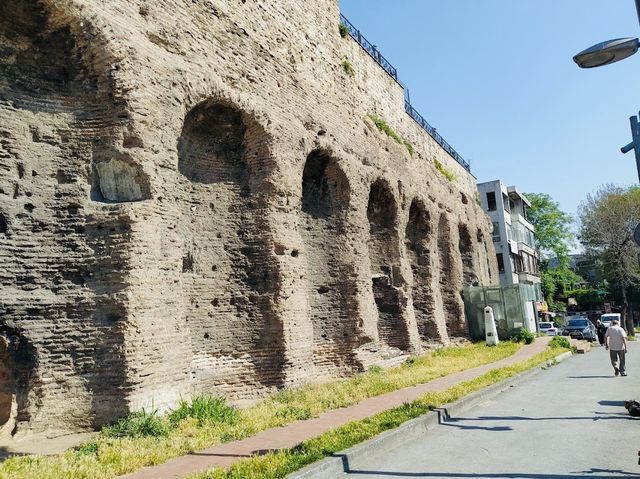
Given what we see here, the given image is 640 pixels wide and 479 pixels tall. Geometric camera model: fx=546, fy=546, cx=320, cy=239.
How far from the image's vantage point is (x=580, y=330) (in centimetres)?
3219

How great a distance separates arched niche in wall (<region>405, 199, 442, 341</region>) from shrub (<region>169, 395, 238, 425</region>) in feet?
45.1

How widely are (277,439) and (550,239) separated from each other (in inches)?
2134

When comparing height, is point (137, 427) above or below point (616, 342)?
below

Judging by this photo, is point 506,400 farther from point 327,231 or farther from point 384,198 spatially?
point 384,198

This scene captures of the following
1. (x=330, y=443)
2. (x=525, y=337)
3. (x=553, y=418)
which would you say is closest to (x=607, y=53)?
(x=330, y=443)

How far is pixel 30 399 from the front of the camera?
26.1 feet

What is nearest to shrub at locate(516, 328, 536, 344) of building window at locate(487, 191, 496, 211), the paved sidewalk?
the paved sidewalk

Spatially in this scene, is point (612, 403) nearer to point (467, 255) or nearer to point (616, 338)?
point (616, 338)

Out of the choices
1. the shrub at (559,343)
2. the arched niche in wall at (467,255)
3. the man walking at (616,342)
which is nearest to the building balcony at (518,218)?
the arched niche in wall at (467,255)

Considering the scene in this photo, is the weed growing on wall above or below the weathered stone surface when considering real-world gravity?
above

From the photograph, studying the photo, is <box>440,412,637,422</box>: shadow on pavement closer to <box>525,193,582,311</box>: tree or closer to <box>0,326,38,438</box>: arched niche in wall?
<box>0,326,38,438</box>: arched niche in wall

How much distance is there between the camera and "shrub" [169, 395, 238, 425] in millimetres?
8438

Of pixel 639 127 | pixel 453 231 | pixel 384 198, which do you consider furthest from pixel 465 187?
pixel 639 127

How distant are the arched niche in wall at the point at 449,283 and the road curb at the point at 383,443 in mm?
13816
